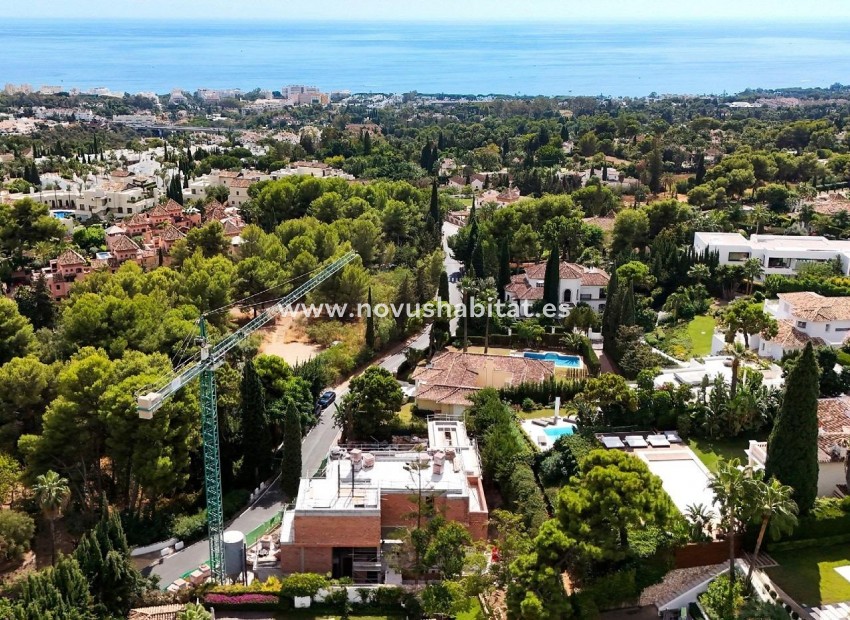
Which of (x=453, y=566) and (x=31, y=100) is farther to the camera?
(x=31, y=100)

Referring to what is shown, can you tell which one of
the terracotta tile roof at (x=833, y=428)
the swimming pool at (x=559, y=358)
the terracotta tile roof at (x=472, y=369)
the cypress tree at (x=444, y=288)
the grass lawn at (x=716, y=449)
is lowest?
the grass lawn at (x=716, y=449)

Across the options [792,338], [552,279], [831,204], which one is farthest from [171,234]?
[831,204]

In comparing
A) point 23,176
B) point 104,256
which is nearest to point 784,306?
point 104,256

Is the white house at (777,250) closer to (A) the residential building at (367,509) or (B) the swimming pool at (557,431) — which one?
(B) the swimming pool at (557,431)

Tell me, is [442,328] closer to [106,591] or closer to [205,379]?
[205,379]

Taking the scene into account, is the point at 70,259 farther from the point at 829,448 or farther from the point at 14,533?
the point at 829,448

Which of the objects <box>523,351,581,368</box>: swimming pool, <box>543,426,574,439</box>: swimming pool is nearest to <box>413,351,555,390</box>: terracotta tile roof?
<box>523,351,581,368</box>: swimming pool

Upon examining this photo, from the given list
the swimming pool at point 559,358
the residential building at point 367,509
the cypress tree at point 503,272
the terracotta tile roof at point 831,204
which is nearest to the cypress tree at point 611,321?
the swimming pool at point 559,358
